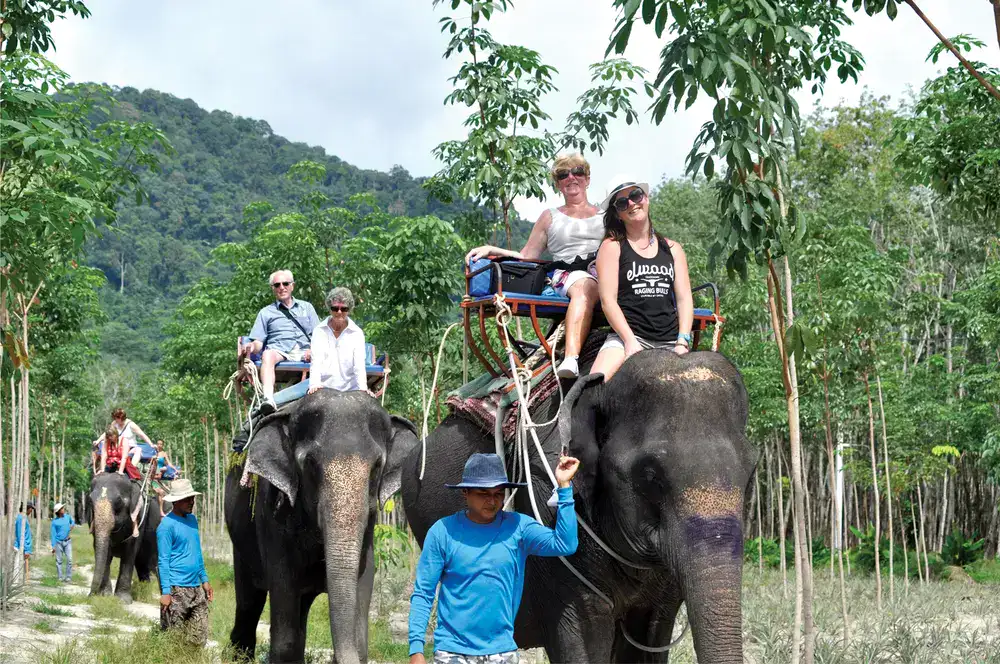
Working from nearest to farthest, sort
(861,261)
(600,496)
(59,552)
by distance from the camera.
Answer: (600,496) < (861,261) < (59,552)

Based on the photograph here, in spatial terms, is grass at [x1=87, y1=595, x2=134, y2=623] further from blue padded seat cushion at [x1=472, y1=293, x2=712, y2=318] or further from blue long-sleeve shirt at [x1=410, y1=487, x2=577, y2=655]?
blue long-sleeve shirt at [x1=410, y1=487, x2=577, y2=655]

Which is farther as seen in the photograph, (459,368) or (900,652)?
(459,368)

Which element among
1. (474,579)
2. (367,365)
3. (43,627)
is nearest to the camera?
(474,579)

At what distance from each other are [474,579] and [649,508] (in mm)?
902

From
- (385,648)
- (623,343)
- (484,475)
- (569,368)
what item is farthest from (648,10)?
(385,648)

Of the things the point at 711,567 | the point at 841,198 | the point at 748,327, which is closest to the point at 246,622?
the point at 711,567

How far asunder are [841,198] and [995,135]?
2244 centimetres

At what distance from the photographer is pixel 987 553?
32.9 metres

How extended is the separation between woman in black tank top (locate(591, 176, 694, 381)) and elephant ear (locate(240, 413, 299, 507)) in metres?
3.71

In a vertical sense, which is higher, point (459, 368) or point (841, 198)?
point (841, 198)

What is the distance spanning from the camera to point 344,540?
27.1ft

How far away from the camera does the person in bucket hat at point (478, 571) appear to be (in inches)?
209

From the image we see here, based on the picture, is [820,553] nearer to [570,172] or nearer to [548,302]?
[570,172]

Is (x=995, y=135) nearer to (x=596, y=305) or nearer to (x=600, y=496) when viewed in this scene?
(x=596, y=305)
